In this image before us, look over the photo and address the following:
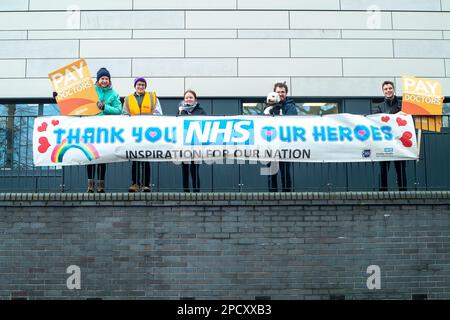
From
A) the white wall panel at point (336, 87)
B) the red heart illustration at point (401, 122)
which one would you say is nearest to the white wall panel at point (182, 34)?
the white wall panel at point (336, 87)

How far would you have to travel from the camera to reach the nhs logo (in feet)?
29.2

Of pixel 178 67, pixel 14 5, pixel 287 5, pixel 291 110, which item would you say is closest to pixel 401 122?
pixel 291 110

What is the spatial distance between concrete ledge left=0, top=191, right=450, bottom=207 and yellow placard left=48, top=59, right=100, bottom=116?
1494 mm

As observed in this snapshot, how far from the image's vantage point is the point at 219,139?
8.91 metres

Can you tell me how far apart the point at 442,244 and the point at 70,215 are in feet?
17.0

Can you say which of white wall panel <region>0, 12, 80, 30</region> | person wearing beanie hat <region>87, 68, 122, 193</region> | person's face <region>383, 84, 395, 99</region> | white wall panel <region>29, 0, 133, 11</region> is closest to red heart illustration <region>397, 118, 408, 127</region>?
person's face <region>383, 84, 395, 99</region>

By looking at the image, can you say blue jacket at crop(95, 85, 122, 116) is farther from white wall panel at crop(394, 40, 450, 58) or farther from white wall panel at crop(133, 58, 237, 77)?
white wall panel at crop(394, 40, 450, 58)

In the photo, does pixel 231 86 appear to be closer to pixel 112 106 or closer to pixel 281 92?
pixel 281 92

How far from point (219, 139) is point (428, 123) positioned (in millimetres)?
3212
